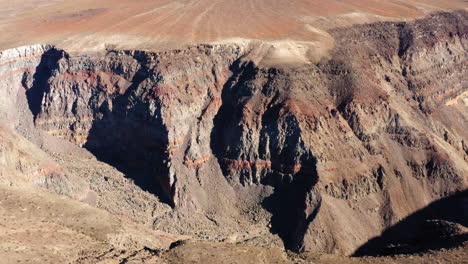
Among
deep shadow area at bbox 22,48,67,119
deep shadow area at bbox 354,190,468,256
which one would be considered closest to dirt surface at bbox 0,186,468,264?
deep shadow area at bbox 354,190,468,256

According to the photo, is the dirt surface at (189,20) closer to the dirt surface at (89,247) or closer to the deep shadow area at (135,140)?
the deep shadow area at (135,140)

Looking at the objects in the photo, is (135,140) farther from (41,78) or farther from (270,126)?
(41,78)

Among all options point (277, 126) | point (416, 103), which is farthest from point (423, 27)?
point (277, 126)

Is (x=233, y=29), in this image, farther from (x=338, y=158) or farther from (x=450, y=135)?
(x=450, y=135)

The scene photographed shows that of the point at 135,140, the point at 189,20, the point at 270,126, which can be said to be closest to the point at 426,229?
the point at 270,126

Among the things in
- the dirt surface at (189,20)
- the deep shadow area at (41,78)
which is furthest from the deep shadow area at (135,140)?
the deep shadow area at (41,78)

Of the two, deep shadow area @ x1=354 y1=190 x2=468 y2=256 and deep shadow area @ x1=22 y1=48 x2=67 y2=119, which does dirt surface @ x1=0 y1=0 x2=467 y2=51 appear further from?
deep shadow area @ x1=354 y1=190 x2=468 y2=256

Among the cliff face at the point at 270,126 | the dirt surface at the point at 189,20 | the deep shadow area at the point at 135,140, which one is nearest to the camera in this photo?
the cliff face at the point at 270,126
